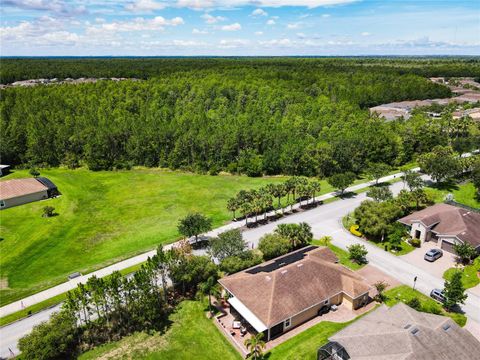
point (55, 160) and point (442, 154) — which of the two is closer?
point (442, 154)

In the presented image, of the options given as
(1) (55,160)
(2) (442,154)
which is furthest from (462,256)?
(1) (55,160)

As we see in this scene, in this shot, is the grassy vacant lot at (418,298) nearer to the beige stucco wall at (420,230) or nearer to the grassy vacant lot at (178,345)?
the beige stucco wall at (420,230)

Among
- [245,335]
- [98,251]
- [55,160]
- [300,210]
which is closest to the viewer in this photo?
[245,335]

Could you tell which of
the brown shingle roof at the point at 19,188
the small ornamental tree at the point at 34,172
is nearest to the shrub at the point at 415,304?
the brown shingle roof at the point at 19,188

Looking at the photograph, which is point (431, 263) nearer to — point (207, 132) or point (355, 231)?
point (355, 231)

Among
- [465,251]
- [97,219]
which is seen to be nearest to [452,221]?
[465,251]

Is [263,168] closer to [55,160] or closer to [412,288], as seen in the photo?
[412,288]

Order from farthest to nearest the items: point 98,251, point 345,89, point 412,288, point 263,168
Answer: point 345,89 → point 263,168 → point 98,251 → point 412,288
